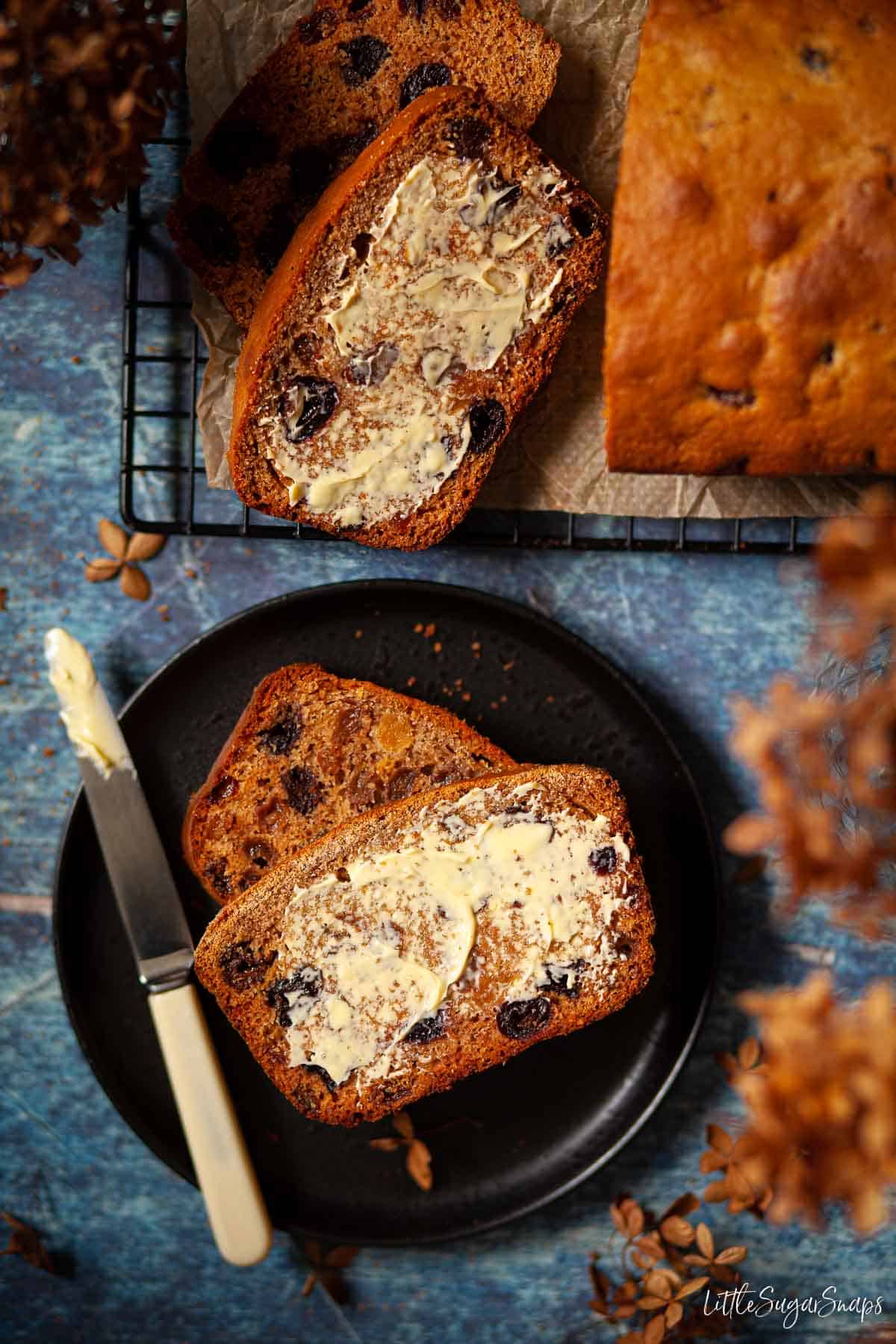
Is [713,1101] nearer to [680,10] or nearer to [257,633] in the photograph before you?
[257,633]

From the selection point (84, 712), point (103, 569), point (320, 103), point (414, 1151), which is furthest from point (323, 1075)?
point (320, 103)

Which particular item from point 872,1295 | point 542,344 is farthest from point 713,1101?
point 542,344

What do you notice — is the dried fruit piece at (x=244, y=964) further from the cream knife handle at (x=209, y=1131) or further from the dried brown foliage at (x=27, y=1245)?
the dried brown foliage at (x=27, y=1245)

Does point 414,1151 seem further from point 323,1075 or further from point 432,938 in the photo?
point 432,938

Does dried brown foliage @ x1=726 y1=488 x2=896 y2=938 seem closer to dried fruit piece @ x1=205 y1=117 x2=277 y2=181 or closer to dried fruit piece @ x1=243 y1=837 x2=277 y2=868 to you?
dried fruit piece @ x1=243 y1=837 x2=277 y2=868
